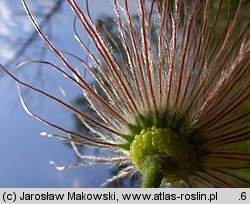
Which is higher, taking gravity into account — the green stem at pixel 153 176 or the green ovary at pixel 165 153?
the green ovary at pixel 165 153

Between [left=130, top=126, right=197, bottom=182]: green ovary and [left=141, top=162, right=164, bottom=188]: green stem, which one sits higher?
[left=130, top=126, right=197, bottom=182]: green ovary

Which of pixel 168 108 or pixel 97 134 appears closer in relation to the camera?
pixel 168 108

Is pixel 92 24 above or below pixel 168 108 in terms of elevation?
above
